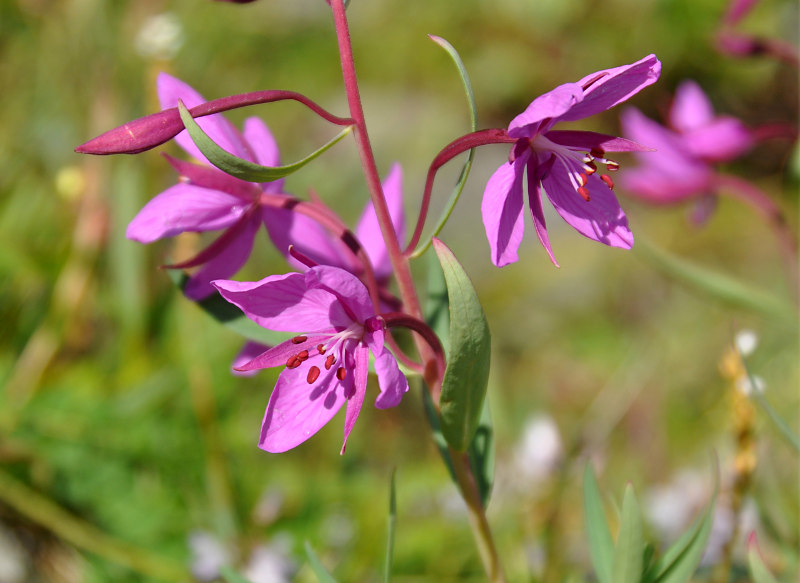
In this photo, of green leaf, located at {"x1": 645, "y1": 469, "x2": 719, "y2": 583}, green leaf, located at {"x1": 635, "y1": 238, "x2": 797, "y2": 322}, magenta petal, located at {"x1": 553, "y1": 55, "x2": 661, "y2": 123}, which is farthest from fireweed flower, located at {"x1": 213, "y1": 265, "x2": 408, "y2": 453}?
green leaf, located at {"x1": 635, "y1": 238, "x2": 797, "y2": 322}

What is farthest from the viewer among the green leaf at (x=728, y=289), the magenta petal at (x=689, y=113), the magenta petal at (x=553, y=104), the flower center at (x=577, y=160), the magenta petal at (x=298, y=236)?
the magenta petal at (x=689, y=113)

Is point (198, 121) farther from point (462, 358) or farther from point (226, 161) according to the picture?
point (462, 358)

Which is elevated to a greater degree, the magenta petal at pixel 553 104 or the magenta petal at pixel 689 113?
the magenta petal at pixel 553 104

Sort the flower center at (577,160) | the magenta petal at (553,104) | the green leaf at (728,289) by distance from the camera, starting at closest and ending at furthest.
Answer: the magenta petal at (553,104), the flower center at (577,160), the green leaf at (728,289)

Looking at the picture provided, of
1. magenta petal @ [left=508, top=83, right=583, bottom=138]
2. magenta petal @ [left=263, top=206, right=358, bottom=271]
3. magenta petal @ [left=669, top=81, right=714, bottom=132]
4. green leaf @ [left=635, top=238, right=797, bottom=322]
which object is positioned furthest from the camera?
magenta petal @ [left=669, top=81, right=714, bottom=132]

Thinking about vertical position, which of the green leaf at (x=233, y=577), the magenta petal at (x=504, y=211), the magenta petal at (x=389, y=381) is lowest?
the green leaf at (x=233, y=577)

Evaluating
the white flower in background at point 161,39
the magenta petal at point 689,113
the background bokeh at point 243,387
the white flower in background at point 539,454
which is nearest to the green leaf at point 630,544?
the background bokeh at point 243,387

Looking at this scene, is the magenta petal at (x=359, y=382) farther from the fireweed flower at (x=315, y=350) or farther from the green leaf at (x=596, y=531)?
the green leaf at (x=596, y=531)

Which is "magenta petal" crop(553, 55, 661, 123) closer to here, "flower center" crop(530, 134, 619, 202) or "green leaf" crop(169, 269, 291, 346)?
"flower center" crop(530, 134, 619, 202)
